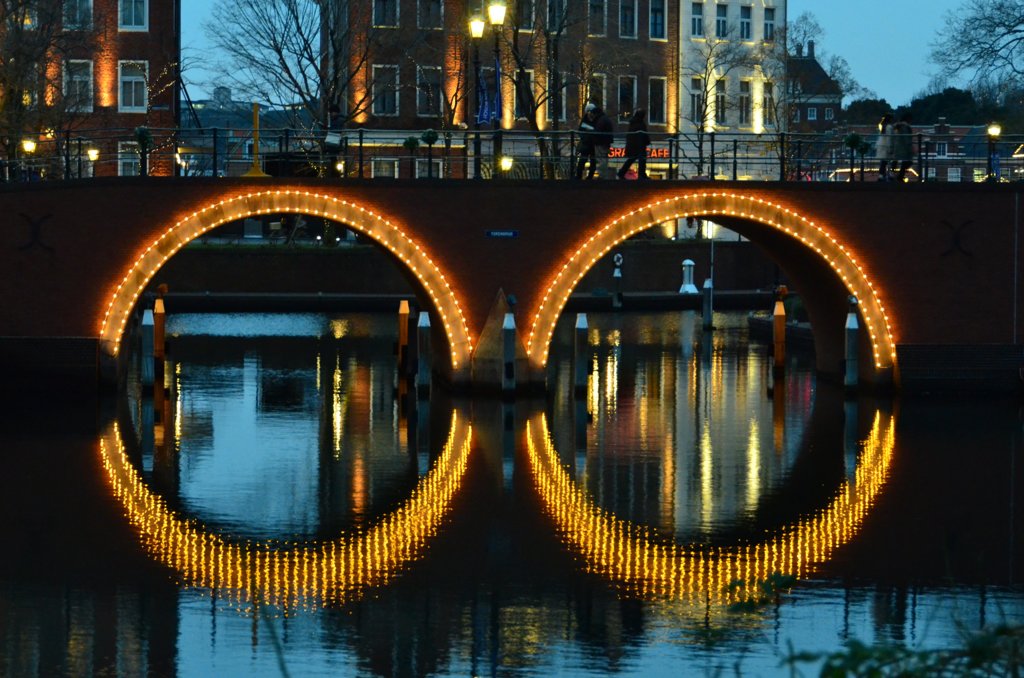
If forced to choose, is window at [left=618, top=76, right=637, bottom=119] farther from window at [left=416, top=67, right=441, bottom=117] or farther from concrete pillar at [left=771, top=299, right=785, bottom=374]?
concrete pillar at [left=771, top=299, right=785, bottom=374]

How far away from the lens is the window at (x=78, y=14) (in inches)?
1967

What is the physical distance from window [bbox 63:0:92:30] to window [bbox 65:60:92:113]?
1.20m

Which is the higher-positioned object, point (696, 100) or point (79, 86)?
point (696, 100)

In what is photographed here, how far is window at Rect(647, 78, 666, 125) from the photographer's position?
225ft

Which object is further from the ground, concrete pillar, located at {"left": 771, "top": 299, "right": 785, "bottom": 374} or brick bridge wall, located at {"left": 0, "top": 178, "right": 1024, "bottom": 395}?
brick bridge wall, located at {"left": 0, "top": 178, "right": 1024, "bottom": 395}

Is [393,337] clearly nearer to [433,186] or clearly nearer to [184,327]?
[184,327]

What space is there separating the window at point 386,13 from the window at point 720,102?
14317mm

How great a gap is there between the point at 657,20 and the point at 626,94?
3304 mm

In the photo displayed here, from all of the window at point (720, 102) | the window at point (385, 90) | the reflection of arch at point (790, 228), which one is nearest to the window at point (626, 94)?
the window at point (720, 102)

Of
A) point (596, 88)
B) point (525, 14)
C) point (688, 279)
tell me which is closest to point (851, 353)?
point (688, 279)

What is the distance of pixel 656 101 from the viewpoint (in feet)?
226

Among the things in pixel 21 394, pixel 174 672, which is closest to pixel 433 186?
pixel 21 394

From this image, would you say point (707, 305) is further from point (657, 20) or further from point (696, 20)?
point (696, 20)

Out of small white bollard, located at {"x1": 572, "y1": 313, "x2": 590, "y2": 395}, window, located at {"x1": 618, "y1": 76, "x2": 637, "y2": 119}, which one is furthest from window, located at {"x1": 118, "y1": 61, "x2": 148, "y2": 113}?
small white bollard, located at {"x1": 572, "y1": 313, "x2": 590, "y2": 395}
